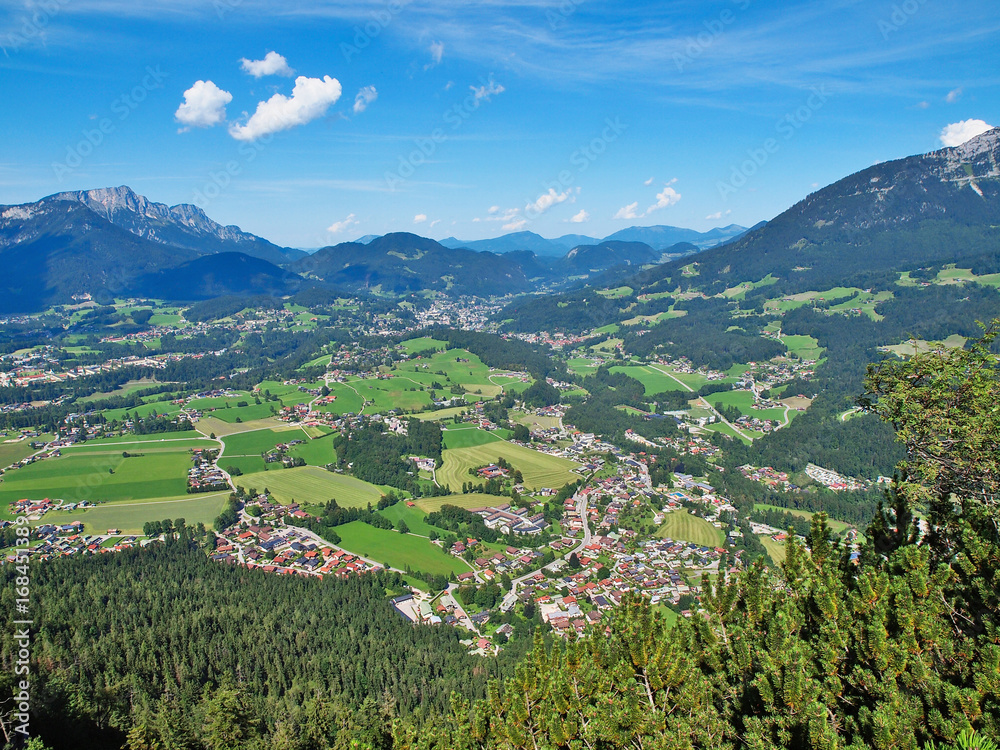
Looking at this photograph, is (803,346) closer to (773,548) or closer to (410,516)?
(773,548)

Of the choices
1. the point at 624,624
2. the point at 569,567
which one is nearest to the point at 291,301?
the point at 569,567

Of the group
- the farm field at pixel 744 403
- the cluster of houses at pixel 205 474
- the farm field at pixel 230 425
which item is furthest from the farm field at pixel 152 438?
the farm field at pixel 744 403

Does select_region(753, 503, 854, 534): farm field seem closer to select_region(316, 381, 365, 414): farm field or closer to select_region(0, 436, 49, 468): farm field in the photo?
select_region(316, 381, 365, 414): farm field

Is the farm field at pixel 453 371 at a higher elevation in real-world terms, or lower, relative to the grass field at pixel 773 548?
higher

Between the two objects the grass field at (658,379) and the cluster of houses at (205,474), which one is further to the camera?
the grass field at (658,379)

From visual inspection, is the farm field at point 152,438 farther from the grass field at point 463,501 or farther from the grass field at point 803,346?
the grass field at point 803,346
